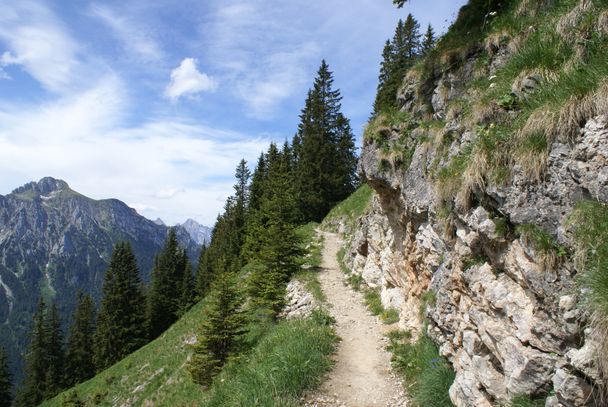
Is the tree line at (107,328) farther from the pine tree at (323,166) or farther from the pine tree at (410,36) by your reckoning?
the pine tree at (410,36)

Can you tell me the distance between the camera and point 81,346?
55188 millimetres

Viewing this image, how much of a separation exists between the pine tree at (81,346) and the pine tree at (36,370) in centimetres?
319

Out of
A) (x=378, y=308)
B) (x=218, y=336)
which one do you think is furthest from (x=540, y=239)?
(x=218, y=336)

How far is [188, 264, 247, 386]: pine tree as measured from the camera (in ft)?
48.2

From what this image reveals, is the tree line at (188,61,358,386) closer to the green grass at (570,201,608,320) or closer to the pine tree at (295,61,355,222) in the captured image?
the pine tree at (295,61,355,222)

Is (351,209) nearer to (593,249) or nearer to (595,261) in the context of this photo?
(593,249)

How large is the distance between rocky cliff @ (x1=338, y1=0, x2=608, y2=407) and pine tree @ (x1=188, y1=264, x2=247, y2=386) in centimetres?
786

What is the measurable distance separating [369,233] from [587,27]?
42.8ft

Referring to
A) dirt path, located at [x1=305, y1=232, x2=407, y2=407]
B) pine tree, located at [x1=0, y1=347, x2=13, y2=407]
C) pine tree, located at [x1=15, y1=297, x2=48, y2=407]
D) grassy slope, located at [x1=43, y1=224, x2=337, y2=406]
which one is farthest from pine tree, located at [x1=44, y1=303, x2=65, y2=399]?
dirt path, located at [x1=305, y1=232, x2=407, y2=407]

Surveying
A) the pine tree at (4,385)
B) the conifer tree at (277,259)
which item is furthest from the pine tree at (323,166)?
the pine tree at (4,385)

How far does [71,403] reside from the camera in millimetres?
26141

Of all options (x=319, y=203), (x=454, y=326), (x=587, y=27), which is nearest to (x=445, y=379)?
(x=454, y=326)

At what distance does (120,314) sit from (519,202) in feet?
176

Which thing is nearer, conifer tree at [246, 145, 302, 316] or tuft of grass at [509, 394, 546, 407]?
tuft of grass at [509, 394, 546, 407]
